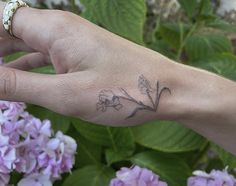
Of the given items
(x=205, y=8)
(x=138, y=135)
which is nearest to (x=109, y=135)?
(x=138, y=135)

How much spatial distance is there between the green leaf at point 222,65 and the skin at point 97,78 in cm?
30

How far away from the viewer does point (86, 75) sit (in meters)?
0.79

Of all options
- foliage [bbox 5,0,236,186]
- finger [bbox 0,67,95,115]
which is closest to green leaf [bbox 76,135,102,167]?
foliage [bbox 5,0,236,186]

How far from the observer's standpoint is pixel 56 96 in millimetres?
805

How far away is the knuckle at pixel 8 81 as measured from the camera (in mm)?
799

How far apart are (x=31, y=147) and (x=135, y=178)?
0.65 ft

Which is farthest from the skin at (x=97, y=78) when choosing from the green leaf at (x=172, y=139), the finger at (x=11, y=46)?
the green leaf at (x=172, y=139)

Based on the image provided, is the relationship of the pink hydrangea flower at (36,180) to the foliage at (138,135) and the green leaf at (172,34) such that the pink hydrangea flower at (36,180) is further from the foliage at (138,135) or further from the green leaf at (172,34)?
Answer: the green leaf at (172,34)

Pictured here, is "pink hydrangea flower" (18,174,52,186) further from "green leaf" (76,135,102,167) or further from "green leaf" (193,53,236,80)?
"green leaf" (193,53,236,80)

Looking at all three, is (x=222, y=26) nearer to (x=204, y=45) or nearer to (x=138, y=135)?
(x=204, y=45)

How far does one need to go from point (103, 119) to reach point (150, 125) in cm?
34

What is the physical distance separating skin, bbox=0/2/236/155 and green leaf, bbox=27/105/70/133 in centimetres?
37

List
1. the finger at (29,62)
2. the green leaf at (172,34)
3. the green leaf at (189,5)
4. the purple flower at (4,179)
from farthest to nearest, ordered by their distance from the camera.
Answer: the green leaf at (172,34) < the green leaf at (189,5) < the finger at (29,62) < the purple flower at (4,179)

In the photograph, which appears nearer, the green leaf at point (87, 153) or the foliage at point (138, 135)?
the foliage at point (138, 135)
